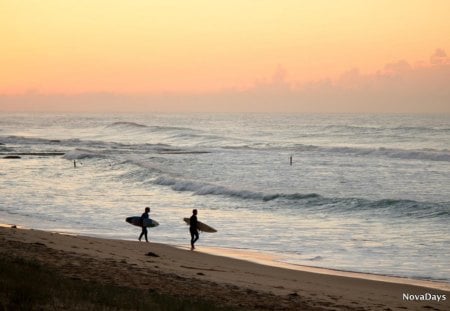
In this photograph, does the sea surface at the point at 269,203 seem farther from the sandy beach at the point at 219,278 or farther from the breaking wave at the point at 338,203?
the sandy beach at the point at 219,278

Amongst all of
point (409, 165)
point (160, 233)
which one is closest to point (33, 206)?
point (160, 233)

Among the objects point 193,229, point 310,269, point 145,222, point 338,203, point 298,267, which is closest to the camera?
point 310,269

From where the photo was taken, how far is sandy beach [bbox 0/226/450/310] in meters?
13.4

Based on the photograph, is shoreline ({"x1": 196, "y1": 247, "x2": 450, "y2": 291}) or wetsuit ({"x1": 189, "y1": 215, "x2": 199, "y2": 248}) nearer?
shoreline ({"x1": 196, "y1": 247, "x2": 450, "y2": 291})

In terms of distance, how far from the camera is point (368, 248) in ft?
68.7

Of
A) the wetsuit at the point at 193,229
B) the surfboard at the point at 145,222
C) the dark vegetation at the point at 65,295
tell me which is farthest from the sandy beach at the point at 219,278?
the surfboard at the point at 145,222

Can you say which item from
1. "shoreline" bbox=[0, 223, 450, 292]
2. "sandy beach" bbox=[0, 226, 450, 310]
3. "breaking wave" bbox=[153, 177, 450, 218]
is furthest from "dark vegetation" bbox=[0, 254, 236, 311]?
"breaking wave" bbox=[153, 177, 450, 218]

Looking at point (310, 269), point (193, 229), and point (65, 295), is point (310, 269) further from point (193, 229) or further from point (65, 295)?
point (65, 295)

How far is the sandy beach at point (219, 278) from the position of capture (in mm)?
13359

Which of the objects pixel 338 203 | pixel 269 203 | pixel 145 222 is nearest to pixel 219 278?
pixel 145 222

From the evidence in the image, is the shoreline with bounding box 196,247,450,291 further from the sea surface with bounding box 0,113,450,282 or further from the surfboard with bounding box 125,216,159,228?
the surfboard with bounding box 125,216,159,228

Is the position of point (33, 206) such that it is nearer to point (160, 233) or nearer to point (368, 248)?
point (160, 233)

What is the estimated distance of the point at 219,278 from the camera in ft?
50.7

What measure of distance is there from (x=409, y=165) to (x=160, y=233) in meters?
36.4
